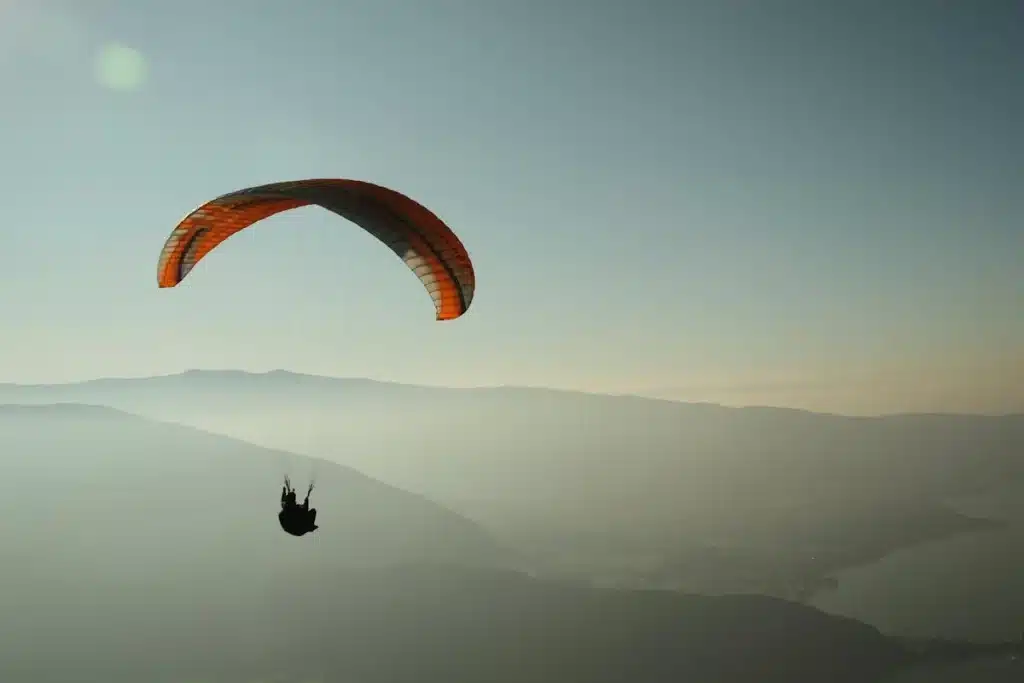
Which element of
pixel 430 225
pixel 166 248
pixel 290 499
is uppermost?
pixel 430 225

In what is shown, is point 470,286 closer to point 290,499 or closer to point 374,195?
point 374,195

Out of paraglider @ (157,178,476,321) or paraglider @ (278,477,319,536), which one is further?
paraglider @ (157,178,476,321)

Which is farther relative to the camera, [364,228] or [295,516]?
[364,228]

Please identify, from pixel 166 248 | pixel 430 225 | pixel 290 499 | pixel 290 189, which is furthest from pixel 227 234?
pixel 290 499

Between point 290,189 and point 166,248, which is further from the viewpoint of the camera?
point 166,248

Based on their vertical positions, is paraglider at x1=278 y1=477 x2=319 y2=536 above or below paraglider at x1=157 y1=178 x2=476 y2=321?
below

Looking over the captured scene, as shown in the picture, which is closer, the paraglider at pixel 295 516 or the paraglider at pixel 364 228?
the paraglider at pixel 295 516

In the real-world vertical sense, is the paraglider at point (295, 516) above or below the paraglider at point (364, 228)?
below

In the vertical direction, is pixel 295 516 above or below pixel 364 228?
below
